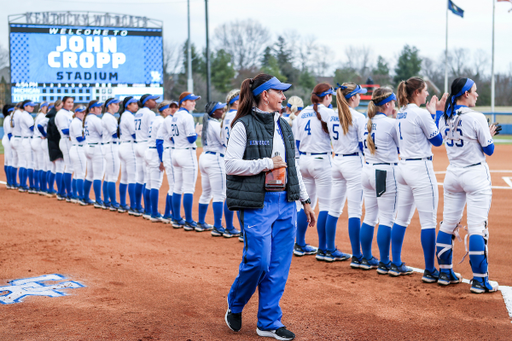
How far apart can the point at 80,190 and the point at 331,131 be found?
301 inches

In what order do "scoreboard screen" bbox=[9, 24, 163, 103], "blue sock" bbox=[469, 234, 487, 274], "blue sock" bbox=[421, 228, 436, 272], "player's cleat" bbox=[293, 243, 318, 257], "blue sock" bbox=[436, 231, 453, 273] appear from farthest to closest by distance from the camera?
1. "scoreboard screen" bbox=[9, 24, 163, 103]
2. "player's cleat" bbox=[293, 243, 318, 257]
3. "blue sock" bbox=[421, 228, 436, 272]
4. "blue sock" bbox=[436, 231, 453, 273]
5. "blue sock" bbox=[469, 234, 487, 274]

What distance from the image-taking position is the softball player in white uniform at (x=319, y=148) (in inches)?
286

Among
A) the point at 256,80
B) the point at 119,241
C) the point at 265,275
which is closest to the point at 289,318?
the point at 265,275

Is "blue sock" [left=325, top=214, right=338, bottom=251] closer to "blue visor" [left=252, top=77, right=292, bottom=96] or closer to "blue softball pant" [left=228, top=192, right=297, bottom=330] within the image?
"blue softball pant" [left=228, top=192, right=297, bottom=330]

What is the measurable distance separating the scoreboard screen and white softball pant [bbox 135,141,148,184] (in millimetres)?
14978

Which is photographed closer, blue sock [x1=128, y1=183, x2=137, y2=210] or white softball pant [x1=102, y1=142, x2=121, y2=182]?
blue sock [x1=128, y1=183, x2=137, y2=210]

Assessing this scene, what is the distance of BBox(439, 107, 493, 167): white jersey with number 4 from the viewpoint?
554cm

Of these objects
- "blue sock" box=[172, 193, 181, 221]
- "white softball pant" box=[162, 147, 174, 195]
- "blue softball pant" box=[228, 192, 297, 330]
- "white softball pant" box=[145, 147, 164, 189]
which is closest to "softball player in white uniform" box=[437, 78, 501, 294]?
"blue softball pant" box=[228, 192, 297, 330]

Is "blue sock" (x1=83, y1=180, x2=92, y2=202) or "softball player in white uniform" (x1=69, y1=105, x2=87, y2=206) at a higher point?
"softball player in white uniform" (x1=69, y1=105, x2=87, y2=206)

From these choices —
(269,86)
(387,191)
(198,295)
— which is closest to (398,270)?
(387,191)

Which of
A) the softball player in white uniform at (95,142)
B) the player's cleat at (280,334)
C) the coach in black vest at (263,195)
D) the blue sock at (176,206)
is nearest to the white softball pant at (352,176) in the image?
the coach in black vest at (263,195)

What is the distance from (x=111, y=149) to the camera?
12023mm

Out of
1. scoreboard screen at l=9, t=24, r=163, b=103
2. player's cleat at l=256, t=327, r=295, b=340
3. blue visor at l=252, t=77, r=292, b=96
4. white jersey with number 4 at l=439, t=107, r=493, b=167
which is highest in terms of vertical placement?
scoreboard screen at l=9, t=24, r=163, b=103

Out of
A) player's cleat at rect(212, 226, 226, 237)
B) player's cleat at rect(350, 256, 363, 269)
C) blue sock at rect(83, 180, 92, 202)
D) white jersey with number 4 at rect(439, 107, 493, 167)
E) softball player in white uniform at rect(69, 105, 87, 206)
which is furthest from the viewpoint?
blue sock at rect(83, 180, 92, 202)
